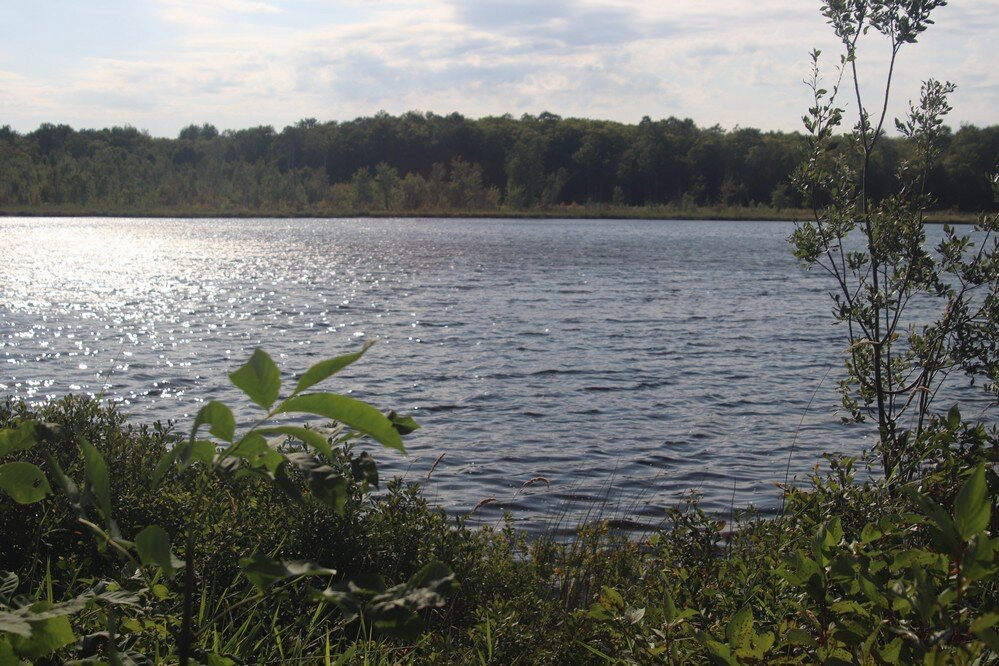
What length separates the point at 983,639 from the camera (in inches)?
69.2

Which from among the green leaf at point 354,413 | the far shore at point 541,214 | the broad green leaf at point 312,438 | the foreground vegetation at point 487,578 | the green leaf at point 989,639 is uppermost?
the far shore at point 541,214

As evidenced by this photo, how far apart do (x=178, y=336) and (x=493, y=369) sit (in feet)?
31.4

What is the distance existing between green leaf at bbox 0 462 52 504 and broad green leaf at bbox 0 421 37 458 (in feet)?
0.11

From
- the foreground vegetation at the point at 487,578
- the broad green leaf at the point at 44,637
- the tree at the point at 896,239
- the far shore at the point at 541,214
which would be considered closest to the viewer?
the broad green leaf at the point at 44,637

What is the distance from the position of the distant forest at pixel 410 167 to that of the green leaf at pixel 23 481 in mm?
106207

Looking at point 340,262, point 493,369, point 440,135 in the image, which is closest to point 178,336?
point 493,369

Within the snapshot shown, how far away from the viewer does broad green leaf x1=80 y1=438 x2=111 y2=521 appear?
4.63 feet

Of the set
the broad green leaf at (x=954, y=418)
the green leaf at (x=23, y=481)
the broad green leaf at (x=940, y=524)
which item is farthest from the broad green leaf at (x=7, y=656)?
the broad green leaf at (x=954, y=418)

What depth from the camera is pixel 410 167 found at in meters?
157

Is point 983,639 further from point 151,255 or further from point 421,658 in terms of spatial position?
point 151,255

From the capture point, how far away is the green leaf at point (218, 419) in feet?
4.50

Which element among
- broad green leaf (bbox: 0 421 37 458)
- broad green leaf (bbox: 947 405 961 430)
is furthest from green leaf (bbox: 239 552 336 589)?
broad green leaf (bbox: 947 405 961 430)

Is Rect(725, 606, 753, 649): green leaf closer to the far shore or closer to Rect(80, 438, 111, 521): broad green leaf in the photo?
Rect(80, 438, 111, 521): broad green leaf

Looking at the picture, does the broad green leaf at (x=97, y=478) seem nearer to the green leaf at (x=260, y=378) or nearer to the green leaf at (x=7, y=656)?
the green leaf at (x=260, y=378)
